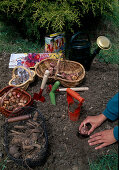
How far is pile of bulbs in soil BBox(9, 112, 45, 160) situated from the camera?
6.77ft

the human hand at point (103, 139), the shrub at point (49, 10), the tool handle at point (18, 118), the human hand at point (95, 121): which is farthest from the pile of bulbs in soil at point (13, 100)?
the shrub at point (49, 10)

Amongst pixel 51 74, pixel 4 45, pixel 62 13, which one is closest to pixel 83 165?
pixel 51 74

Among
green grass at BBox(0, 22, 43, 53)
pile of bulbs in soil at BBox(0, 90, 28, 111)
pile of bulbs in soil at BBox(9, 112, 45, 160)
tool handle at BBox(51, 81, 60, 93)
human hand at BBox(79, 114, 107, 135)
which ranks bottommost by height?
pile of bulbs in soil at BBox(9, 112, 45, 160)

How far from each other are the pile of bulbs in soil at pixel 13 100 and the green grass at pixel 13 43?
1.58m

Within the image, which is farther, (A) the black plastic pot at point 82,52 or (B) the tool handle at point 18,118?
(A) the black plastic pot at point 82,52

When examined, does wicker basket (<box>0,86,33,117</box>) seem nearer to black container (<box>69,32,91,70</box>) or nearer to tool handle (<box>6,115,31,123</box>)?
tool handle (<box>6,115,31,123</box>)

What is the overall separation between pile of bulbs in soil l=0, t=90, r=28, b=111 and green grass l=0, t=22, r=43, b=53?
158 cm

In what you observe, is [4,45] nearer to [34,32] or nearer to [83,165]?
[34,32]

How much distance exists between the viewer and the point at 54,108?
8.99ft

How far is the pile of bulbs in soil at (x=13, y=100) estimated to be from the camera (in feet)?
8.23

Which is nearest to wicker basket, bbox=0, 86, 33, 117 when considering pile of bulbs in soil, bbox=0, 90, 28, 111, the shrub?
pile of bulbs in soil, bbox=0, 90, 28, 111

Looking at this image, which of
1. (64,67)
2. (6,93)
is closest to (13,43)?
(64,67)

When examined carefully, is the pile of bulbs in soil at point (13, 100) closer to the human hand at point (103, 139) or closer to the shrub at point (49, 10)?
the human hand at point (103, 139)

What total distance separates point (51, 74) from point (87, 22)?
7.10ft
